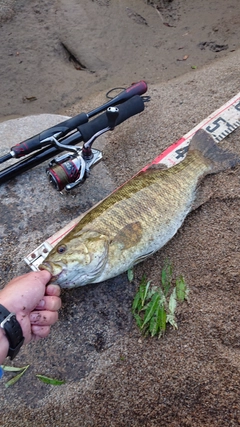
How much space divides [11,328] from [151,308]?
102cm

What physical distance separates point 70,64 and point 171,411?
4659 mm

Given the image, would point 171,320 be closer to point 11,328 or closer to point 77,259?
point 77,259

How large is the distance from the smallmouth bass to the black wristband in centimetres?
39

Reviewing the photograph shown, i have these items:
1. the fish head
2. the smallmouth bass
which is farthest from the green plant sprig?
the fish head

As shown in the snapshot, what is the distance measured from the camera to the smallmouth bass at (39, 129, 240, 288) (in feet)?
7.90

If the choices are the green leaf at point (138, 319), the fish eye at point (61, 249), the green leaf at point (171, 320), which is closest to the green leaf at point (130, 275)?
the green leaf at point (138, 319)

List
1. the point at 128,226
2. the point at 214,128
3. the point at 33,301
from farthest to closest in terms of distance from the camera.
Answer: the point at 214,128, the point at 128,226, the point at 33,301

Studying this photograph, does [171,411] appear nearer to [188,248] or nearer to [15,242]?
[188,248]

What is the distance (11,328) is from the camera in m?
1.98

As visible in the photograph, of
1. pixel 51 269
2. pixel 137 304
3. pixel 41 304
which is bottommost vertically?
pixel 137 304

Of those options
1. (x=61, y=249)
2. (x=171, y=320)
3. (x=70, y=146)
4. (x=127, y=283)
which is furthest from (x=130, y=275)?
(x=70, y=146)

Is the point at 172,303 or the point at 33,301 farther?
the point at 172,303

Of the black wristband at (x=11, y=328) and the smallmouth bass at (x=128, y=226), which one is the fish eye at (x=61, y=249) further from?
the black wristband at (x=11, y=328)

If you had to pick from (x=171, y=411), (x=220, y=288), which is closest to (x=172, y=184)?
(x=220, y=288)
